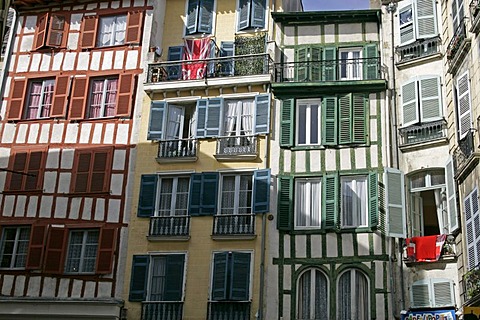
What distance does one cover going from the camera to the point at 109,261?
21.2 meters

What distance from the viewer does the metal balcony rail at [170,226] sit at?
21.1m

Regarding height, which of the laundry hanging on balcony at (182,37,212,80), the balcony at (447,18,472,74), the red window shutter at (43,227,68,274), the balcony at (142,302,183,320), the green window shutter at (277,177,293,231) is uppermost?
the laundry hanging on balcony at (182,37,212,80)

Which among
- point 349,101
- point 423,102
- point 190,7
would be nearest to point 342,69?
point 349,101

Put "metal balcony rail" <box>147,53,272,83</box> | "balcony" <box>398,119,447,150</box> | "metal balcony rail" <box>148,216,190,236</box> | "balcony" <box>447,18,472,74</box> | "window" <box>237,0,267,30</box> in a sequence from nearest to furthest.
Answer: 1. "balcony" <box>447,18,472,74</box>
2. "balcony" <box>398,119,447,150</box>
3. "metal balcony rail" <box>148,216,190,236</box>
4. "metal balcony rail" <box>147,53,272,83</box>
5. "window" <box>237,0,267,30</box>

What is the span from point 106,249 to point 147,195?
6.59ft

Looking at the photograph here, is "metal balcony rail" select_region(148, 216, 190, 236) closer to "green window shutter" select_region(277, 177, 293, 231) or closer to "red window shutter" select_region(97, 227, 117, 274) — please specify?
"red window shutter" select_region(97, 227, 117, 274)

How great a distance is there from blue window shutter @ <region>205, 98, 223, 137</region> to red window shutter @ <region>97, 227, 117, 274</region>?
4152 millimetres

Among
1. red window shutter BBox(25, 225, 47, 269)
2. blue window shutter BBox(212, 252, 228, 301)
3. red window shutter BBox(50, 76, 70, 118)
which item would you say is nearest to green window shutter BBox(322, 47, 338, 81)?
blue window shutter BBox(212, 252, 228, 301)

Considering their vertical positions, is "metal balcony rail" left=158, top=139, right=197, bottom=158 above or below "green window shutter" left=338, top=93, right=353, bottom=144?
below

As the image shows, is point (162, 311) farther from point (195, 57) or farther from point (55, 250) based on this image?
point (195, 57)

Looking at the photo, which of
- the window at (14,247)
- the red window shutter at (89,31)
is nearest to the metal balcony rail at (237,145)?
the red window shutter at (89,31)

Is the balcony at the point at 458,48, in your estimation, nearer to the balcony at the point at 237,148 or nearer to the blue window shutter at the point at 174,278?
the balcony at the point at 237,148

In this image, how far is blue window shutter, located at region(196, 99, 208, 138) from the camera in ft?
72.8

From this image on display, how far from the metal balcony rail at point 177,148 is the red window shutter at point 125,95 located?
68.5 inches
